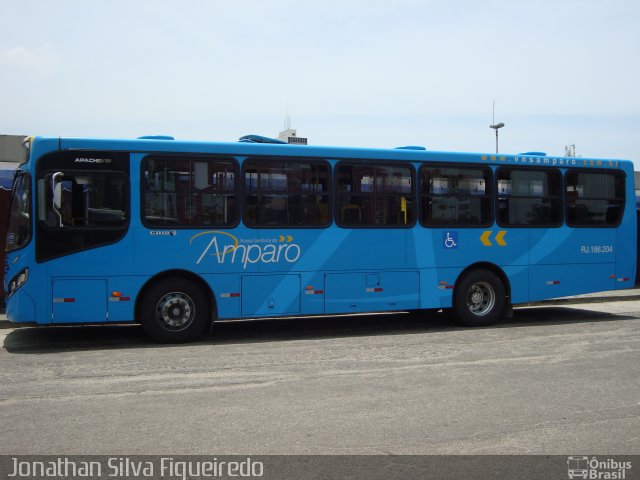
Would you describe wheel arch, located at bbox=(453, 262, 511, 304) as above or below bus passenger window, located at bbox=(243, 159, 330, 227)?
below

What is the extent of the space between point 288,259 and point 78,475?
6.09m

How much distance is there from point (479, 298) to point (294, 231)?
3.74 m

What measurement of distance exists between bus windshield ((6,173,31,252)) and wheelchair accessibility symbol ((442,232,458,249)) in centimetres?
661

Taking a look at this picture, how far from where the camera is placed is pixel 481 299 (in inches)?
462

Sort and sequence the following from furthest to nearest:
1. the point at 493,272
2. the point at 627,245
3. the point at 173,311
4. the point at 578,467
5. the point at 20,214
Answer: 1. the point at 627,245
2. the point at 493,272
3. the point at 173,311
4. the point at 20,214
5. the point at 578,467

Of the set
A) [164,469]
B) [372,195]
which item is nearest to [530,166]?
[372,195]

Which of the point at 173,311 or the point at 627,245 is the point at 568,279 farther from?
the point at 173,311

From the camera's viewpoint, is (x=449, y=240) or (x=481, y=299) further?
(x=481, y=299)

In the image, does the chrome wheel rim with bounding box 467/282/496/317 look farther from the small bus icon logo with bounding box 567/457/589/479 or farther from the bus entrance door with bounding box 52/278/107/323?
the small bus icon logo with bounding box 567/457/589/479

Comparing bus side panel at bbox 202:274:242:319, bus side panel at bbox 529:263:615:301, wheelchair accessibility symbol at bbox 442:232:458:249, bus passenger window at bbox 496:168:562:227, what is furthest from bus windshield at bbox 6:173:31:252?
bus side panel at bbox 529:263:615:301

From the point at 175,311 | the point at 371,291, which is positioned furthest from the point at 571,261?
the point at 175,311

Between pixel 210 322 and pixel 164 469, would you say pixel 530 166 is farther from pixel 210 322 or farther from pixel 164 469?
pixel 164 469

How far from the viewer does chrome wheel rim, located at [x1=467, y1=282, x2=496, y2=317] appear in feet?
38.2

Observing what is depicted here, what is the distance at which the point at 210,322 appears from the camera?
1011 cm
